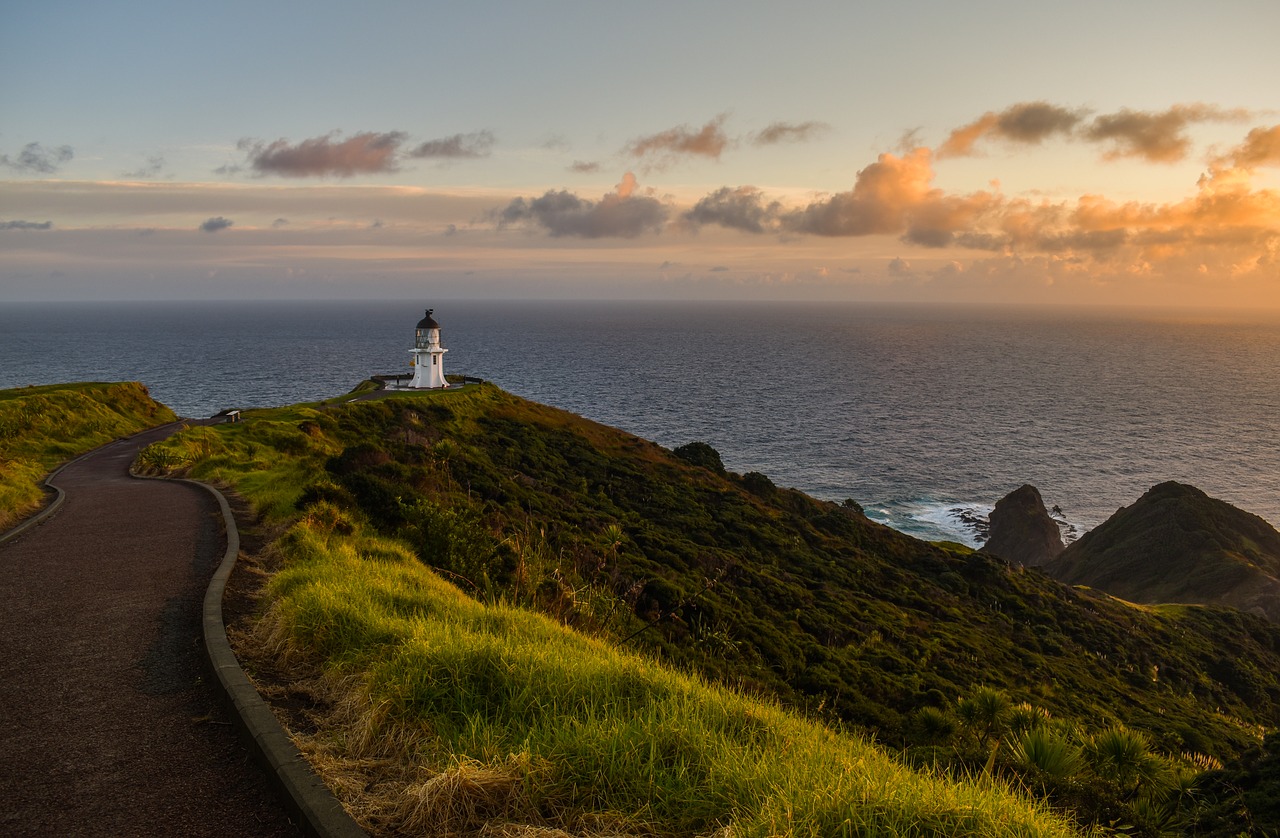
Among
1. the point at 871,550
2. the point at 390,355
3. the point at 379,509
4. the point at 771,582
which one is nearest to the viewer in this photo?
the point at 379,509

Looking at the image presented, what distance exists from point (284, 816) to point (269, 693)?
7.05 feet

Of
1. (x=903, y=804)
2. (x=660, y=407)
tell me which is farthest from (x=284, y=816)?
(x=660, y=407)

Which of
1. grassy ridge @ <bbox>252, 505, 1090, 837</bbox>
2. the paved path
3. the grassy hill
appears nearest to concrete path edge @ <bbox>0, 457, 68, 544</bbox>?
the paved path

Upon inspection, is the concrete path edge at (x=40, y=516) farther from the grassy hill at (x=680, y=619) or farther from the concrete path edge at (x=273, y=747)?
the concrete path edge at (x=273, y=747)

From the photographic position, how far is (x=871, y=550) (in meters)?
41.2

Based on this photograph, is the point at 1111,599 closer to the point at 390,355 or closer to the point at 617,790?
the point at 617,790

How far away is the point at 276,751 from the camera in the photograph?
5.59 m

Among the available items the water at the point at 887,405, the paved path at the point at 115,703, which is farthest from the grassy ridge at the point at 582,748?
the water at the point at 887,405

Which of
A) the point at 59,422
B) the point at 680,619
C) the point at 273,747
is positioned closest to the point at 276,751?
the point at 273,747

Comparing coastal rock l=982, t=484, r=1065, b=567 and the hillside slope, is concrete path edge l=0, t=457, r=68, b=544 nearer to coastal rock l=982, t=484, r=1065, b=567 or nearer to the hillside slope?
the hillside slope

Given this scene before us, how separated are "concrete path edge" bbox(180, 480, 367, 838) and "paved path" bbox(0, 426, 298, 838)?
0.15 meters

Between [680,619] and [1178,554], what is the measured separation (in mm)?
48177

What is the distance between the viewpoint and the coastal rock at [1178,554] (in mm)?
47031

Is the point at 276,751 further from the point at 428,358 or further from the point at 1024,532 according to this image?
the point at 1024,532
